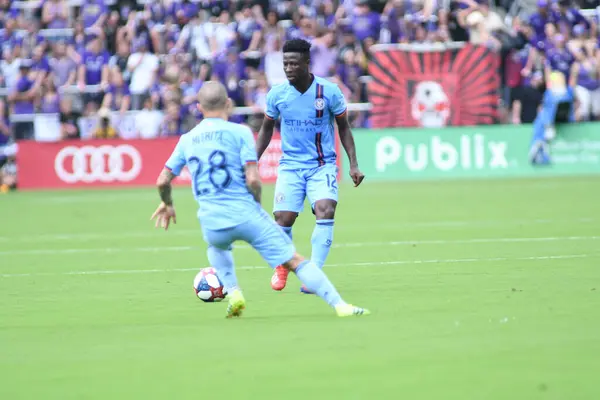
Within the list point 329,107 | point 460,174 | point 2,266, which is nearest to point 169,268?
point 2,266

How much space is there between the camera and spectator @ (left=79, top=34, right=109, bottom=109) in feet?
99.9

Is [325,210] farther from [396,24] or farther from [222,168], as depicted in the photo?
[396,24]

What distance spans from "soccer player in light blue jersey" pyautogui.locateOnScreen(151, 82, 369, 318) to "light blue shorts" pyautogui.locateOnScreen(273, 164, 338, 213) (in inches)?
88.0

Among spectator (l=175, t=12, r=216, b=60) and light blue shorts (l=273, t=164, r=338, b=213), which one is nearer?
light blue shorts (l=273, t=164, r=338, b=213)

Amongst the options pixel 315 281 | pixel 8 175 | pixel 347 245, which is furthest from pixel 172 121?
pixel 315 281

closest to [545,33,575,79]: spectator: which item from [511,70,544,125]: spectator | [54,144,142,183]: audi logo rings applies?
[511,70,544,125]: spectator

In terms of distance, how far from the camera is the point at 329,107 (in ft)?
35.0

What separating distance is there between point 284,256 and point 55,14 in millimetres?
25472

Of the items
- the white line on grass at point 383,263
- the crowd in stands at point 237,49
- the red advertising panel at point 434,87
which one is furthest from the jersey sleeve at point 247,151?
the red advertising panel at point 434,87

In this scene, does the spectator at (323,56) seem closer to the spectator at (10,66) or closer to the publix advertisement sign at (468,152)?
the publix advertisement sign at (468,152)

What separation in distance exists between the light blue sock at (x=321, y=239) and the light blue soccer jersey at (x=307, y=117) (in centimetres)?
57

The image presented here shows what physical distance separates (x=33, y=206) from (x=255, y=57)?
786cm

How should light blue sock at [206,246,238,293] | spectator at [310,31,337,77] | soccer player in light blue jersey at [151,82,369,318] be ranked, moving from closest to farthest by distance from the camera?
soccer player in light blue jersey at [151,82,369,318] < light blue sock at [206,246,238,293] < spectator at [310,31,337,77]

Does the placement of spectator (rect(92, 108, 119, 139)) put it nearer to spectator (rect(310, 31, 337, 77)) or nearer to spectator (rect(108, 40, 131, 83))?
spectator (rect(108, 40, 131, 83))
